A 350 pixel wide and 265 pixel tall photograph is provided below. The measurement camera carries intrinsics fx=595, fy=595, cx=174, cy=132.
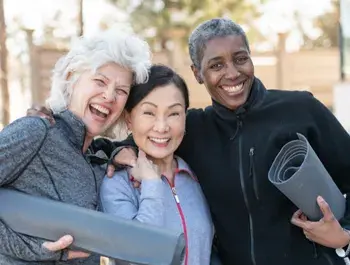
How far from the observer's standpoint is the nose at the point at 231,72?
2326mm

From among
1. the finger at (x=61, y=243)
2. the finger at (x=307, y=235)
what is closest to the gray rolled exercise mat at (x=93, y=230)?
the finger at (x=61, y=243)

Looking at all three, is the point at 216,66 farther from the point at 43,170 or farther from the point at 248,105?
the point at 43,170

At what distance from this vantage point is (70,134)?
2.14 m

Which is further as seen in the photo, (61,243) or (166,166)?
(166,166)

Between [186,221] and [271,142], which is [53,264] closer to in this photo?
[186,221]

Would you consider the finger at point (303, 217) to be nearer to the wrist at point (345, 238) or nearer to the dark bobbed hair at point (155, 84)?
the wrist at point (345, 238)

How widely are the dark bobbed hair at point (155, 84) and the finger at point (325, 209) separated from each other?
25.6 inches

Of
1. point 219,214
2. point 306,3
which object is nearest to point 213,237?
point 219,214

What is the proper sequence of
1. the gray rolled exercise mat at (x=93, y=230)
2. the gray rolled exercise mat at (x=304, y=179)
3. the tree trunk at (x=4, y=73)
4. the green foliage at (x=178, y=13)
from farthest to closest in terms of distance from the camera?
the green foliage at (x=178, y=13) < the tree trunk at (x=4, y=73) < the gray rolled exercise mat at (x=304, y=179) < the gray rolled exercise mat at (x=93, y=230)

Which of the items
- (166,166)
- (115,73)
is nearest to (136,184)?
(166,166)

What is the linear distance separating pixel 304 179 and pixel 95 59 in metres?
0.87

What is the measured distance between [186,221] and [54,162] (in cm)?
55

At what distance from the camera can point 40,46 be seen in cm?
1270

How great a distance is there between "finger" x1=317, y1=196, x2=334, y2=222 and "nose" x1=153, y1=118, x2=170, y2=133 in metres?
0.62
